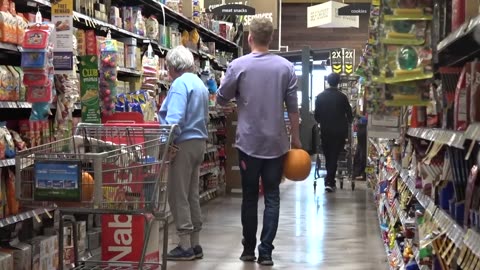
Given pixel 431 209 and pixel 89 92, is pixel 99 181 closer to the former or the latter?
pixel 431 209

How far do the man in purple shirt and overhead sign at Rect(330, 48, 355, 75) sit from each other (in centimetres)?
1081

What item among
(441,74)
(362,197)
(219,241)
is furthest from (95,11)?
(362,197)

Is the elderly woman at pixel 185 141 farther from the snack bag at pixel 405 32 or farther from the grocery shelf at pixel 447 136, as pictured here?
the snack bag at pixel 405 32

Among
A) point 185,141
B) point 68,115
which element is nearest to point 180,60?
point 185,141

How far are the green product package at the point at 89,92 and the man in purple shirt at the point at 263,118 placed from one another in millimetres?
912

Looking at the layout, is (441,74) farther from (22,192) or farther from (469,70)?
(22,192)

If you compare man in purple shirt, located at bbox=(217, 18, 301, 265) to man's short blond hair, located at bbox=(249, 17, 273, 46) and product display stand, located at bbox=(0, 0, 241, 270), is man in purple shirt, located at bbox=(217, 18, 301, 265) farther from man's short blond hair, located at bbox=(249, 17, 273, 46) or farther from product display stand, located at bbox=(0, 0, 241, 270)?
product display stand, located at bbox=(0, 0, 241, 270)

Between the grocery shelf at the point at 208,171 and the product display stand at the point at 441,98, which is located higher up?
the product display stand at the point at 441,98

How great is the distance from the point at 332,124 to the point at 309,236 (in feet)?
13.5

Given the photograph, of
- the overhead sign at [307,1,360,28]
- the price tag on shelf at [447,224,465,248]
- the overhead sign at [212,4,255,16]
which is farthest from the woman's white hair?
the overhead sign at [307,1,360,28]

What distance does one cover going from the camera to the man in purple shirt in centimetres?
492

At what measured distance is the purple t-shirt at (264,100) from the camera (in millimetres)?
4910

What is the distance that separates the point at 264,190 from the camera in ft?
16.5

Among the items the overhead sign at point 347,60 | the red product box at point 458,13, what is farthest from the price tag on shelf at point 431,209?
the overhead sign at point 347,60
